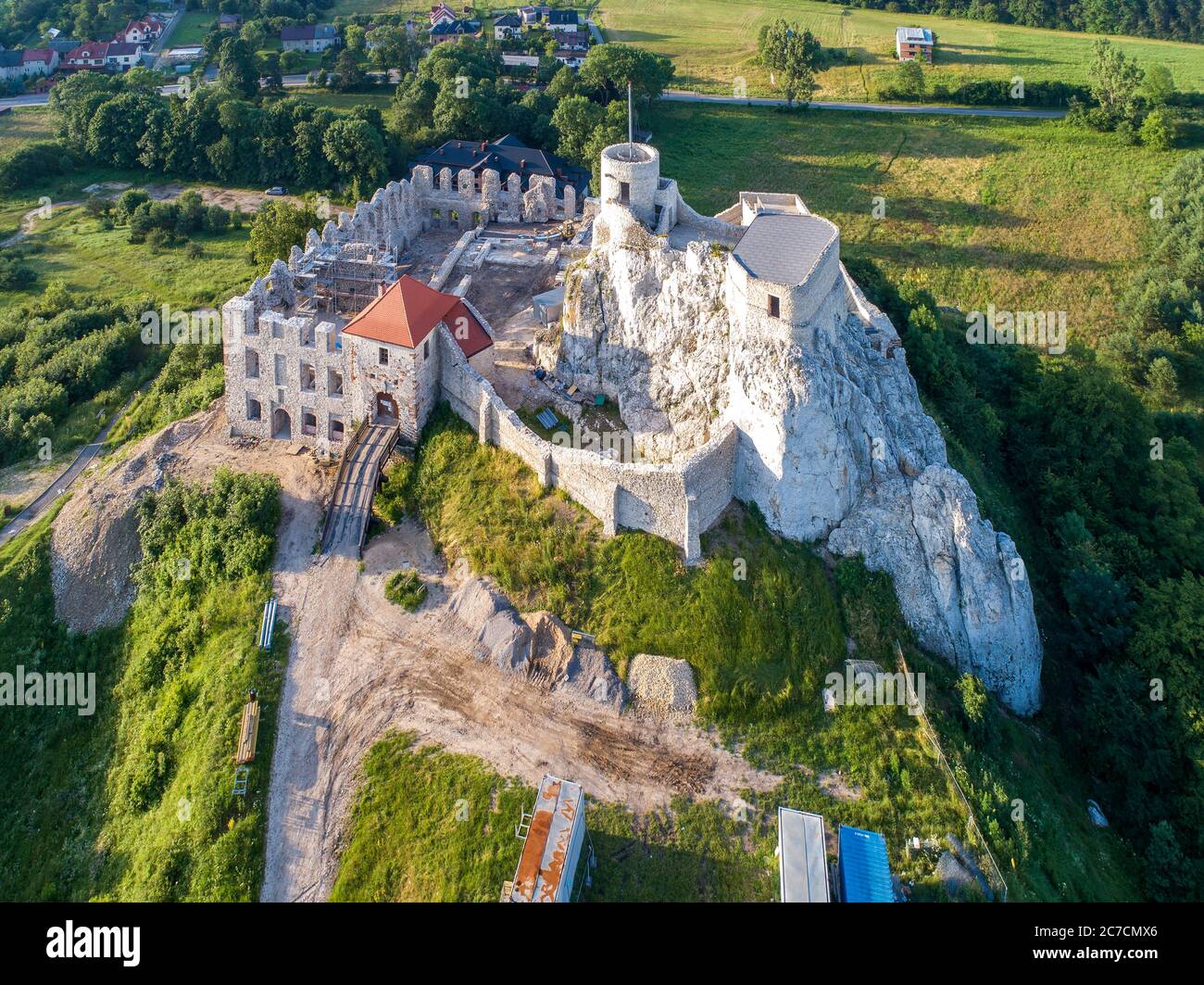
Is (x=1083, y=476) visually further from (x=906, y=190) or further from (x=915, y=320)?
(x=906, y=190)

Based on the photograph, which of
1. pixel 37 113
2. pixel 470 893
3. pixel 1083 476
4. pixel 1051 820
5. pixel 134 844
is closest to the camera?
pixel 470 893

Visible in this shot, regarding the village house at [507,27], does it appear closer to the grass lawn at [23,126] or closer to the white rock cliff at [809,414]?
the grass lawn at [23,126]

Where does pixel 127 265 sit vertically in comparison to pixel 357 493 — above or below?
above

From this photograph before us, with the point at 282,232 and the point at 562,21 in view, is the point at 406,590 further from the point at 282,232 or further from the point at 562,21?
the point at 562,21

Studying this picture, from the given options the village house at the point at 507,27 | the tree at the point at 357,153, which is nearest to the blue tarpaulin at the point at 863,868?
the tree at the point at 357,153

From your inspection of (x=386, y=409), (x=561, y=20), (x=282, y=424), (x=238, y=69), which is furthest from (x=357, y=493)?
(x=561, y=20)

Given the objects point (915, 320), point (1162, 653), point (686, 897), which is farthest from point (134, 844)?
point (915, 320)

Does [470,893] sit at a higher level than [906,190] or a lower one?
lower

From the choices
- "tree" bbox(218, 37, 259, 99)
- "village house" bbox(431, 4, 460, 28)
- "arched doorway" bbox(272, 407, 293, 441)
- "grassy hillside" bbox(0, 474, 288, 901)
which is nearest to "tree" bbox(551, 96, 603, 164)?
"tree" bbox(218, 37, 259, 99)
